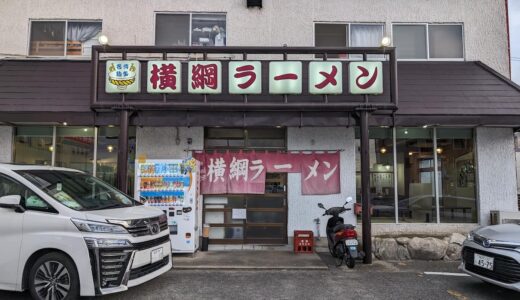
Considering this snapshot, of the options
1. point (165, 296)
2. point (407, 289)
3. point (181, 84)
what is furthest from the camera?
point (181, 84)

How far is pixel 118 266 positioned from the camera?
4.94 m

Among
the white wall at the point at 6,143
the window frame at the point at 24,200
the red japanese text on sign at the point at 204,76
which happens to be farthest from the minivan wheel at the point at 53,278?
the white wall at the point at 6,143

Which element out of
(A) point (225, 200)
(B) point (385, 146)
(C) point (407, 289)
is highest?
(B) point (385, 146)

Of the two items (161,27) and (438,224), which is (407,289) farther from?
(161,27)

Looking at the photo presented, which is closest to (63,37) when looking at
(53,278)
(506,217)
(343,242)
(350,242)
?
(53,278)

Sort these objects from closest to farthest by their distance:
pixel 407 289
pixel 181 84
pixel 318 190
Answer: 1. pixel 407 289
2. pixel 181 84
3. pixel 318 190

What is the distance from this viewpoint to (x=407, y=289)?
240 inches

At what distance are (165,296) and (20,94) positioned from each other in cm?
609

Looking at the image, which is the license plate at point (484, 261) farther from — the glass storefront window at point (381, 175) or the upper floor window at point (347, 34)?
the upper floor window at point (347, 34)

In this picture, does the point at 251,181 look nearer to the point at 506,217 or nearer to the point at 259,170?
the point at 259,170

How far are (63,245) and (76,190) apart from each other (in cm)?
109

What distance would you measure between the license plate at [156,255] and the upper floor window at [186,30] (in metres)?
6.06

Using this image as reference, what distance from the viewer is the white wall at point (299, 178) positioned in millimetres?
9156

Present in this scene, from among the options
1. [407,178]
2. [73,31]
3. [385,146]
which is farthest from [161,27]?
[407,178]
